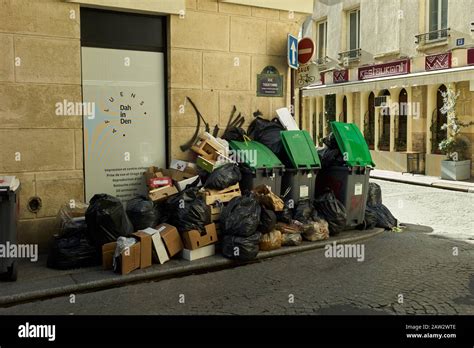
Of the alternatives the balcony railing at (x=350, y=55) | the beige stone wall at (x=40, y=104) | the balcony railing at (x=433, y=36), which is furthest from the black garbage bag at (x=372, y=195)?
the balcony railing at (x=350, y=55)

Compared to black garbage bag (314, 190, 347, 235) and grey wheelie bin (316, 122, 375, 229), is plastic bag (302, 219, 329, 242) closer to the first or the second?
black garbage bag (314, 190, 347, 235)

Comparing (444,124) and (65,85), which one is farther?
(444,124)

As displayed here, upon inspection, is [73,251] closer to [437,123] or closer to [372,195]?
[372,195]

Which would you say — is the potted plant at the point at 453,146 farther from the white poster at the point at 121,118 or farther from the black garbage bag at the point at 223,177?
the white poster at the point at 121,118

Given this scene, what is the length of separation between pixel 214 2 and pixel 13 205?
4.79 meters

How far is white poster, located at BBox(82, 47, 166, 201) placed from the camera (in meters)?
7.76

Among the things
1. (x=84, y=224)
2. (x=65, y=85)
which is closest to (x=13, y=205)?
(x=84, y=224)

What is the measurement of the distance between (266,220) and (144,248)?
1742 mm

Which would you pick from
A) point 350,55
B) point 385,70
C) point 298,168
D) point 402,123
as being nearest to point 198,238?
point 298,168

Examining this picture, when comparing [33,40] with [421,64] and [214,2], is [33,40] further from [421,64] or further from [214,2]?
[421,64]

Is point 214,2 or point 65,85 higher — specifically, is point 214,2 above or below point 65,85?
above

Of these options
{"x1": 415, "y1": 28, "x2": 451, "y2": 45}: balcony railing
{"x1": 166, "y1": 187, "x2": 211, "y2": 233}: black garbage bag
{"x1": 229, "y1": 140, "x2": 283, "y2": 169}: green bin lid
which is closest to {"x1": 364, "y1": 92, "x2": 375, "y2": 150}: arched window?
{"x1": 415, "y1": 28, "x2": 451, "y2": 45}: balcony railing

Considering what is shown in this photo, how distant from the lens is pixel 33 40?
281 inches
